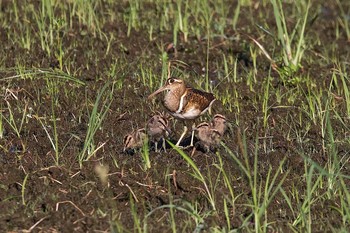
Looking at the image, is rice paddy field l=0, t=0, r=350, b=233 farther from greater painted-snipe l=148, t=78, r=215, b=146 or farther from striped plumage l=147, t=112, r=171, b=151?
greater painted-snipe l=148, t=78, r=215, b=146

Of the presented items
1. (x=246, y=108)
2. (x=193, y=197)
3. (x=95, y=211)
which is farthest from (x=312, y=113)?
(x=95, y=211)

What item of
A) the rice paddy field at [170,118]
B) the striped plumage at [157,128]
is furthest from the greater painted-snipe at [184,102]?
the rice paddy field at [170,118]

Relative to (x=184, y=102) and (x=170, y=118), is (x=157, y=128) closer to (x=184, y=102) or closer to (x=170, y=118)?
(x=184, y=102)

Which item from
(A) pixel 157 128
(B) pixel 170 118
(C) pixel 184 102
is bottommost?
(B) pixel 170 118

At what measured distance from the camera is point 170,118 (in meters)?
9.26

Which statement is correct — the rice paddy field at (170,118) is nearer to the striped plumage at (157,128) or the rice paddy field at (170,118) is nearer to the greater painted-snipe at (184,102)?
the striped plumage at (157,128)

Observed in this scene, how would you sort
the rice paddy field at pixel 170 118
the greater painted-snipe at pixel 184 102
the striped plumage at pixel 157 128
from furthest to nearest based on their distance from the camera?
1. the greater painted-snipe at pixel 184 102
2. the striped plumage at pixel 157 128
3. the rice paddy field at pixel 170 118

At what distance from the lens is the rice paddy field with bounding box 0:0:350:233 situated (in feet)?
22.8

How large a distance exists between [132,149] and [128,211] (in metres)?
1.37

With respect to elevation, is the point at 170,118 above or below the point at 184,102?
below

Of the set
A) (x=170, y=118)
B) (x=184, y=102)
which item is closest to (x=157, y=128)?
(x=184, y=102)

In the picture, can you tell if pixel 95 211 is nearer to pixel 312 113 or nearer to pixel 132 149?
pixel 132 149

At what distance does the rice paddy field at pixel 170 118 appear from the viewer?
22.8 ft

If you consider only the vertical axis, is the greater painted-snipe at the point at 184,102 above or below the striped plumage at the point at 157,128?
above
